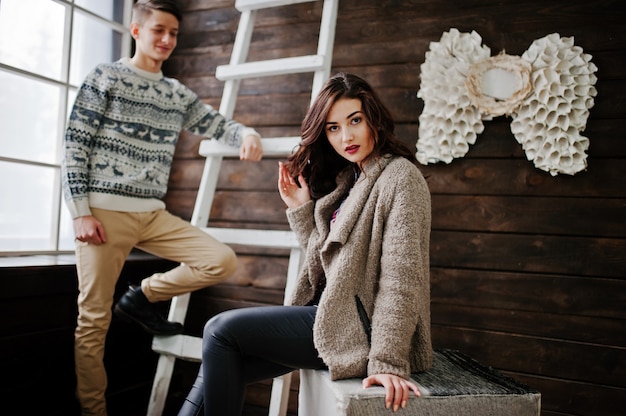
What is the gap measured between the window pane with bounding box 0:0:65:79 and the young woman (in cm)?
132

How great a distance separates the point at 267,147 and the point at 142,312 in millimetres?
750

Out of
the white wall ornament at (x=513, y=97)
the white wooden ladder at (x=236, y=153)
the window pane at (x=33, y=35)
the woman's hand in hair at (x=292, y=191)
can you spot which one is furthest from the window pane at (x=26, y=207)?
the white wall ornament at (x=513, y=97)

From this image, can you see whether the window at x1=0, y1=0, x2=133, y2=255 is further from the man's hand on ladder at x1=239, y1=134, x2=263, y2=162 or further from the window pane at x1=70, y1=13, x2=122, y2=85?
the man's hand on ladder at x1=239, y1=134, x2=263, y2=162

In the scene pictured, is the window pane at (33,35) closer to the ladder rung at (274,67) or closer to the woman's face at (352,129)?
the ladder rung at (274,67)

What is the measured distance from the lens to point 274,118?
2.21 m

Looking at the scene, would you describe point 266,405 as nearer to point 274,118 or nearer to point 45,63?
point 274,118

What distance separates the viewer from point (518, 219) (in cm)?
179

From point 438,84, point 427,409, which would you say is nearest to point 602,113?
point 438,84

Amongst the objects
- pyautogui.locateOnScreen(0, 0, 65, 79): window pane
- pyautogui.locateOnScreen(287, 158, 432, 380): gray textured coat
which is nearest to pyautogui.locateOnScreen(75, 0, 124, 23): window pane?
pyautogui.locateOnScreen(0, 0, 65, 79): window pane

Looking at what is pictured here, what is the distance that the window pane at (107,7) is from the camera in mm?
2245

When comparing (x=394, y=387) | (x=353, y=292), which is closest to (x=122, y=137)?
(x=353, y=292)

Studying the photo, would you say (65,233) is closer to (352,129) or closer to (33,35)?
(33,35)

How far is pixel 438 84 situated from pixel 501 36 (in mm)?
287

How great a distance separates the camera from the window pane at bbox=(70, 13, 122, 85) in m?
2.20
